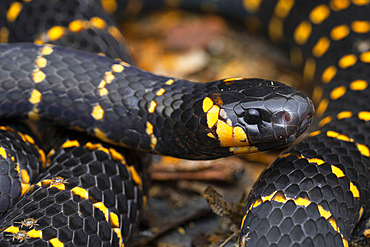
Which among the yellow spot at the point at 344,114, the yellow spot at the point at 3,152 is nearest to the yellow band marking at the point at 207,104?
the yellow spot at the point at 344,114

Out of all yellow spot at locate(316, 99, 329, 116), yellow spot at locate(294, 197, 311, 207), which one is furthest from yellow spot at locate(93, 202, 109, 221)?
yellow spot at locate(316, 99, 329, 116)

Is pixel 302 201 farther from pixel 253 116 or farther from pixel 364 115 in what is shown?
pixel 364 115

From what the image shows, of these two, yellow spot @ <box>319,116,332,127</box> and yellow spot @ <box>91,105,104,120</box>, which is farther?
yellow spot @ <box>319,116,332,127</box>

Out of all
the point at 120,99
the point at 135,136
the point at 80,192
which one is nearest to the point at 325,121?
the point at 135,136

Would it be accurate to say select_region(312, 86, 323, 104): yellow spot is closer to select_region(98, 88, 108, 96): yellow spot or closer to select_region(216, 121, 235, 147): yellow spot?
select_region(216, 121, 235, 147): yellow spot

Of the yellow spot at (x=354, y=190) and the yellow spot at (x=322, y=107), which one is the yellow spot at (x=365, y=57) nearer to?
the yellow spot at (x=322, y=107)

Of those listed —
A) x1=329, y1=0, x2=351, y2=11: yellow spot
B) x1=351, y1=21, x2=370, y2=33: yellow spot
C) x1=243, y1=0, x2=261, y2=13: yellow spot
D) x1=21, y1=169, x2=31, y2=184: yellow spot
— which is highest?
x1=329, y1=0, x2=351, y2=11: yellow spot
